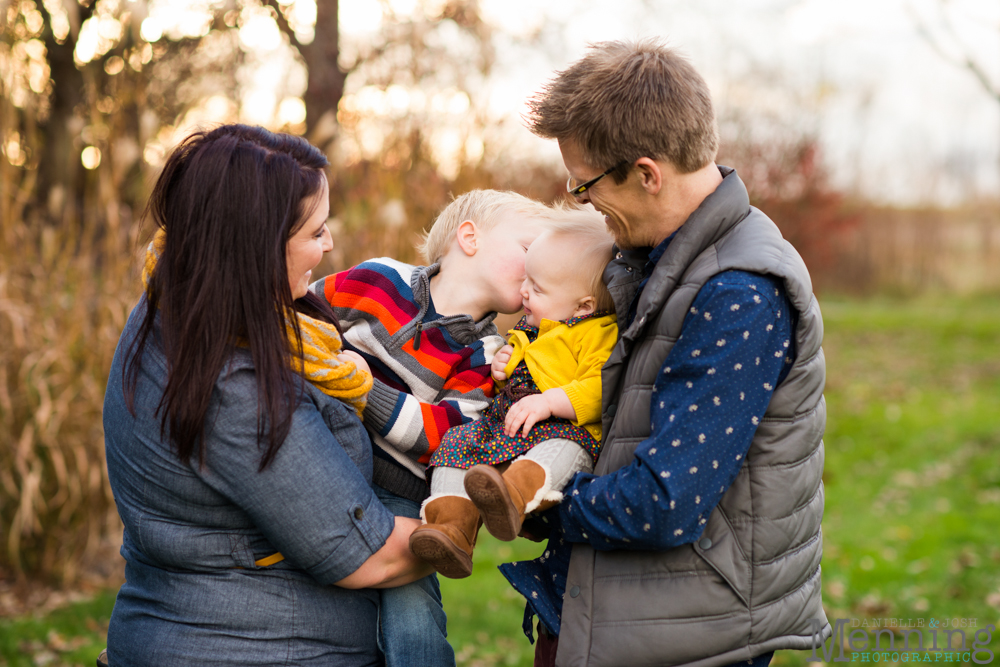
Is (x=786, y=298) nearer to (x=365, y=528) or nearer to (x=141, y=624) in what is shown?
(x=365, y=528)

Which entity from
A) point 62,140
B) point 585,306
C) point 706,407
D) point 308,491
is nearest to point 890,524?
point 585,306

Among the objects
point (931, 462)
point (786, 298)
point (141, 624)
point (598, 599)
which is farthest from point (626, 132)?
point (931, 462)

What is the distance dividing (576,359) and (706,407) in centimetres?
55

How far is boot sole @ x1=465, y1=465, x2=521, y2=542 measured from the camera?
5.32 feet

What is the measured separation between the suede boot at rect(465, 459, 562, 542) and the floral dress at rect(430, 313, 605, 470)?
122mm

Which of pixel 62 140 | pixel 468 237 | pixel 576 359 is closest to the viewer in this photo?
pixel 576 359

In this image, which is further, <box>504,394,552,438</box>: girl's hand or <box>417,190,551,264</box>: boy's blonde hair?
<box>417,190,551,264</box>: boy's blonde hair

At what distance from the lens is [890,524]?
6.09m

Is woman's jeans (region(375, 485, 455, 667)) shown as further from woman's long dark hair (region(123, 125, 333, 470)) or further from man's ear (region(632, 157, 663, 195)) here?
man's ear (region(632, 157, 663, 195))

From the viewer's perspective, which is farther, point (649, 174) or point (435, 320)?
point (435, 320)

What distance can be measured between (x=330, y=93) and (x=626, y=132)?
449cm

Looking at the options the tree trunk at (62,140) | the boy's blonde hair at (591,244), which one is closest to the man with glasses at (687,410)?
the boy's blonde hair at (591,244)

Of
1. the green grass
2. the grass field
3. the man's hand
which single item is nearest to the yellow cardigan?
the man's hand

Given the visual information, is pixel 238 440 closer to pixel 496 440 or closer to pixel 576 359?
pixel 496 440
